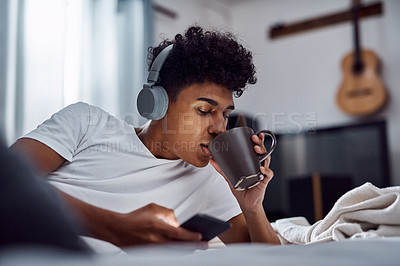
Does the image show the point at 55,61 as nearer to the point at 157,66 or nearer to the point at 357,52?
the point at 157,66

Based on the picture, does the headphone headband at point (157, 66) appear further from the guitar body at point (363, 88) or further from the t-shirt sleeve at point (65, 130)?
the guitar body at point (363, 88)

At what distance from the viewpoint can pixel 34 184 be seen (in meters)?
0.42

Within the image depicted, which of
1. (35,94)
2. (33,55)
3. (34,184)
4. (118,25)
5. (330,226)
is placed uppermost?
(118,25)

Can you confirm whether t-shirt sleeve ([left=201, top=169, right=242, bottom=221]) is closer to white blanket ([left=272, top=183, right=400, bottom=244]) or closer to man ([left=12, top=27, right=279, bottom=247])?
man ([left=12, top=27, right=279, bottom=247])

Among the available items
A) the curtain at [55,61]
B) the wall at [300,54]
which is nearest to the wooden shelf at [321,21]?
the wall at [300,54]

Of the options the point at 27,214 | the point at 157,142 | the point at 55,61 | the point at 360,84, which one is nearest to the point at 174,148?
the point at 157,142

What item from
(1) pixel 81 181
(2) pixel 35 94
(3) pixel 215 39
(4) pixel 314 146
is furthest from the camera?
(4) pixel 314 146

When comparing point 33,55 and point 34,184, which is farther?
point 33,55

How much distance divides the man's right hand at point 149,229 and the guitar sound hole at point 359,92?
256 cm

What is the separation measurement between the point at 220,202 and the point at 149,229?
0.49 metres

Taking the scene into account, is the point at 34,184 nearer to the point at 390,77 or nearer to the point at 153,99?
the point at 153,99

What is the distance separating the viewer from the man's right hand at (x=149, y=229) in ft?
1.96

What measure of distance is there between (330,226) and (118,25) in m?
1.78

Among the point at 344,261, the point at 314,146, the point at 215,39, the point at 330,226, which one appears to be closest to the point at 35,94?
the point at 215,39
